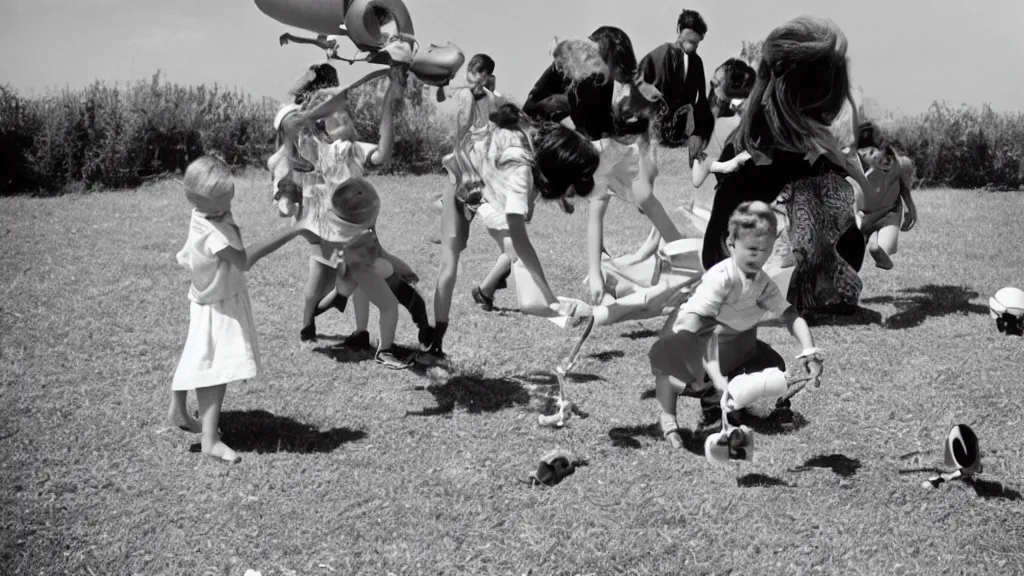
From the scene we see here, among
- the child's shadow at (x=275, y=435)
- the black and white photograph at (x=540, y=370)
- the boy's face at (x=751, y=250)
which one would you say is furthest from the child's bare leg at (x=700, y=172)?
the child's shadow at (x=275, y=435)

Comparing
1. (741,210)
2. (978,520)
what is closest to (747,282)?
(741,210)

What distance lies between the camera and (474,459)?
180 inches

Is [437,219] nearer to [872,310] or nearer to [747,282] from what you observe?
[872,310]

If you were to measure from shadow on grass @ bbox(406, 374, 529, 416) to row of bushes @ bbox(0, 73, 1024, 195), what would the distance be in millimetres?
7701

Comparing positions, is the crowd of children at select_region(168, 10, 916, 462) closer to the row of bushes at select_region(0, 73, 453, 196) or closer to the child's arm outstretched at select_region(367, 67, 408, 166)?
the child's arm outstretched at select_region(367, 67, 408, 166)

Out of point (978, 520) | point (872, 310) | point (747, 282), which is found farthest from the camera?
point (872, 310)

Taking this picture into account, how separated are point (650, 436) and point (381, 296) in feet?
6.02

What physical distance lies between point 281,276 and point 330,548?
5.20 m

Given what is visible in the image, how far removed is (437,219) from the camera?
1231 cm

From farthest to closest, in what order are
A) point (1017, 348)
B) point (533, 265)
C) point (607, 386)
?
point (1017, 348)
point (607, 386)
point (533, 265)

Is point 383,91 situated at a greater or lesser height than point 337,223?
greater

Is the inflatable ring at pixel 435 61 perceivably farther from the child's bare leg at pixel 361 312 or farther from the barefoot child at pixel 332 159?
the child's bare leg at pixel 361 312

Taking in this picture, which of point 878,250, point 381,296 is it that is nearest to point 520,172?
point 381,296

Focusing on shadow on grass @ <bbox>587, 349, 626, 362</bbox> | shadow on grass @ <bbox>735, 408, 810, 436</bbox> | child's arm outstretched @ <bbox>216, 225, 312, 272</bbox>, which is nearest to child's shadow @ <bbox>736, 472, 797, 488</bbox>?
shadow on grass @ <bbox>735, 408, 810, 436</bbox>
